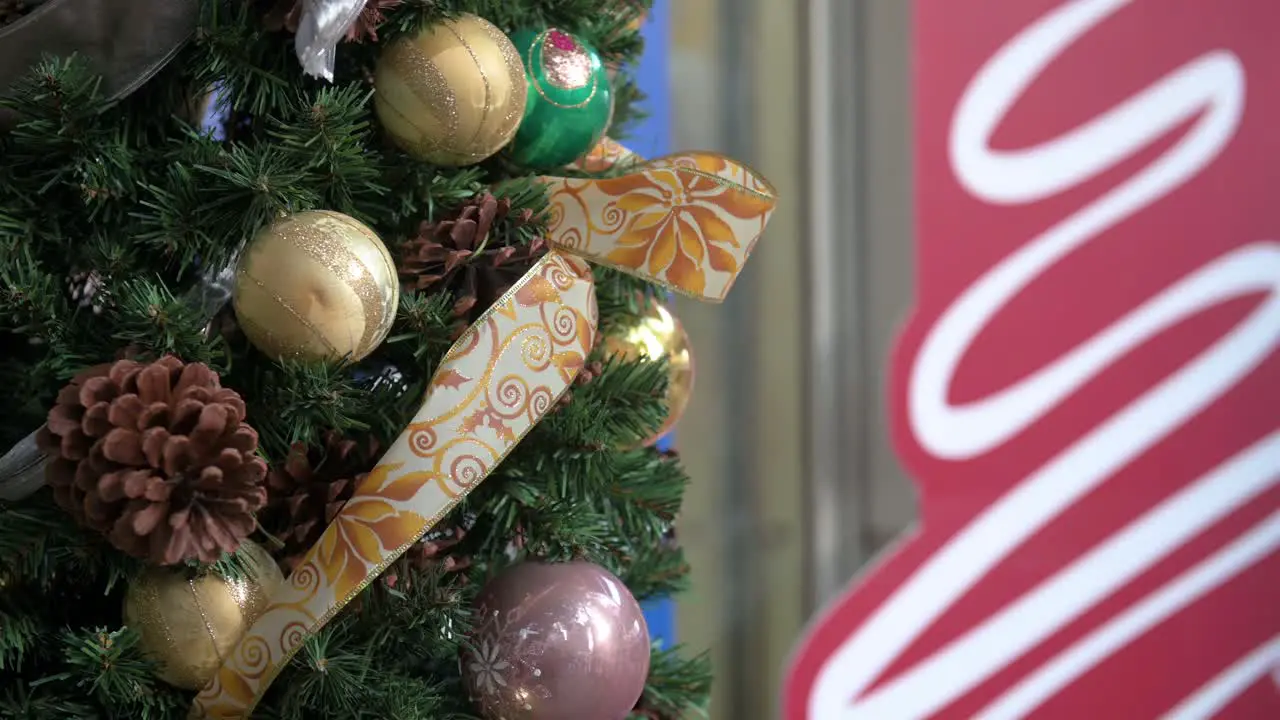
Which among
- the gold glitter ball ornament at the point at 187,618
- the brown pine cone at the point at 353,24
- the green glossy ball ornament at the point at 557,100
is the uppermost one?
the green glossy ball ornament at the point at 557,100

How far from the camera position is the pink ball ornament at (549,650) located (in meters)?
0.50

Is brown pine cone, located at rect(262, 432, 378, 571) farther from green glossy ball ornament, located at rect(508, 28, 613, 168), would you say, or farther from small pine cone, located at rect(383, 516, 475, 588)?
green glossy ball ornament, located at rect(508, 28, 613, 168)

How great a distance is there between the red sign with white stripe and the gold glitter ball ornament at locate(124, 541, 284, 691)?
747 mm

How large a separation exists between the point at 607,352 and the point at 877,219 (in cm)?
65

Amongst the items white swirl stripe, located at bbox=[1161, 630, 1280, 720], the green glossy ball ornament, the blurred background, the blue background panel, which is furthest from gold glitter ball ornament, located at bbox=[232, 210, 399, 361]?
white swirl stripe, located at bbox=[1161, 630, 1280, 720]

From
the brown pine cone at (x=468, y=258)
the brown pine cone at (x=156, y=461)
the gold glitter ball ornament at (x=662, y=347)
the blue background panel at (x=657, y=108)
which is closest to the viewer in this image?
the brown pine cone at (x=156, y=461)

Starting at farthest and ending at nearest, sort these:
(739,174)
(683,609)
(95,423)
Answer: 1. (683,609)
2. (739,174)
3. (95,423)

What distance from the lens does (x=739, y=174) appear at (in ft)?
1.78

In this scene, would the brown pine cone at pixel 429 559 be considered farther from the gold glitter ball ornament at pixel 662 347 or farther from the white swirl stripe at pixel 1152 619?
the white swirl stripe at pixel 1152 619

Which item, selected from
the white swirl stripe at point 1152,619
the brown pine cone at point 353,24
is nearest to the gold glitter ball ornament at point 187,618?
the brown pine cone at point 353,24

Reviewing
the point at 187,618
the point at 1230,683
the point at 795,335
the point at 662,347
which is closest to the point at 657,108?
the point at 795,335

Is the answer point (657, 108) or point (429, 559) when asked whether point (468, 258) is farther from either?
point (657, 108)

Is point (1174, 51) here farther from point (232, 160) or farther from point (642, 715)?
point (232, 160)

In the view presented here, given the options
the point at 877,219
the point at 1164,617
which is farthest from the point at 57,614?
the point at 1164,617
